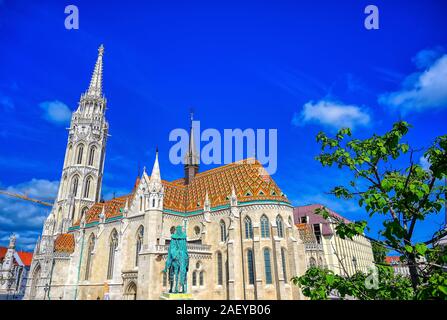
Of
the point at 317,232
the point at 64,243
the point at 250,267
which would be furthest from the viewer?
the point at 317,232

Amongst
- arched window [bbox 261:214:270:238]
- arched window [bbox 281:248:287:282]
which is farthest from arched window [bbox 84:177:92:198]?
arched window [bbox 281:248:287:282]

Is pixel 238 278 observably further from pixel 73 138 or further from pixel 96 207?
pixel 73 138

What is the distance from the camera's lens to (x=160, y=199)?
1442 inches

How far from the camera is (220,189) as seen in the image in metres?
40.7

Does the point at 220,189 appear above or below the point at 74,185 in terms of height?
below

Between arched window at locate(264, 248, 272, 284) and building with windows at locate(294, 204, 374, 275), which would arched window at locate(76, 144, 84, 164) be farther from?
building with windows at locate(294, 204, 374, 275)

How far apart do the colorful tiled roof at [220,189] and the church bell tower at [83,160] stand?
811cm

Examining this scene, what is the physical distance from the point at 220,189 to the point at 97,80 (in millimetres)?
43486

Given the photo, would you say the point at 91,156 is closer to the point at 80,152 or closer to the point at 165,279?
the point at 80,152

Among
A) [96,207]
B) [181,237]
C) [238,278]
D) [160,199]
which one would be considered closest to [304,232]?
[238,278]

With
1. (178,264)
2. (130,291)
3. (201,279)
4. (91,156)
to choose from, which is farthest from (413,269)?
(91,156)
